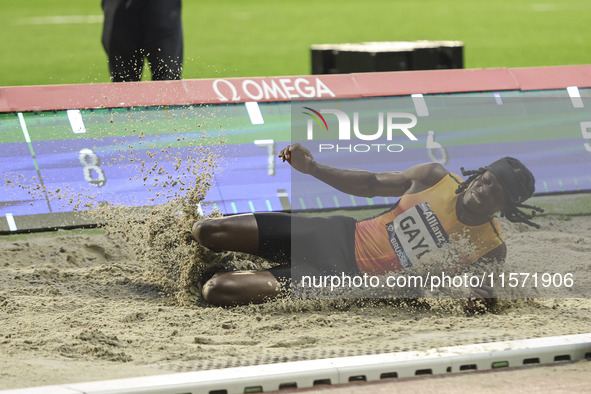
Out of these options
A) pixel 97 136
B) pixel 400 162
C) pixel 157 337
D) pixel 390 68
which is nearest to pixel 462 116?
pixel 400 162

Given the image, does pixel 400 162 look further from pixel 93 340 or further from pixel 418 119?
pixel 93 340

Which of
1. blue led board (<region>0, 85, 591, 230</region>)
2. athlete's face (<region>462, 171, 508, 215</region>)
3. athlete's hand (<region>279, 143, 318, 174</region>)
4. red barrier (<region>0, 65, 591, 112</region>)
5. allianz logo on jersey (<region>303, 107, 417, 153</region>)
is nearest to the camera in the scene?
athlete's face (<region>462, 171, 508, 215</region>)

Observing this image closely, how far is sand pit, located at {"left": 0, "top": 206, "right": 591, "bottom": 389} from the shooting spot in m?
4.30

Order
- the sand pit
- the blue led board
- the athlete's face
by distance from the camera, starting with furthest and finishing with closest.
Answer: the blue led board → the athlete's face → the sand pit

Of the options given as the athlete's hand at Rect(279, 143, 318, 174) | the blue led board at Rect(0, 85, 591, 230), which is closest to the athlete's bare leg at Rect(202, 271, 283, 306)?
the athlete's hand at Rect(279, 143, 318, 174)

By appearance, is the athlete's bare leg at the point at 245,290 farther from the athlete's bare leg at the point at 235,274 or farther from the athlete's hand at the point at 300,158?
the athlete's hand at the point at 300,158

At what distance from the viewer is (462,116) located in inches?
292

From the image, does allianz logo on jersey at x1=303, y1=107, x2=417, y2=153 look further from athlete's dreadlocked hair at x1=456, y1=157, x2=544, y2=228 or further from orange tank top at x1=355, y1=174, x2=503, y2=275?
athlete's dreadlocked hair at x1=456, y1=157, x2=544, y2=228

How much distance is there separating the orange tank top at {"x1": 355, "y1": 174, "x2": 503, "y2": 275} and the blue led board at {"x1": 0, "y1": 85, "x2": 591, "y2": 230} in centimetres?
82

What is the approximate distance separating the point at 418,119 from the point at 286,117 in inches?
40.3

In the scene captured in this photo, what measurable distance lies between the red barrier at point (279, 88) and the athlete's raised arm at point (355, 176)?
197 centimetres

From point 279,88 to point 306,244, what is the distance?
7.64 ft

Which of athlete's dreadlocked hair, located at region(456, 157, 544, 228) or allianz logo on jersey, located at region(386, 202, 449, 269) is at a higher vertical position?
athlete's dreadlocked hair, located at region(456, 157, 544, 228)

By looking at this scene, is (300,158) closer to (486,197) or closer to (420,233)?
(420,233)
